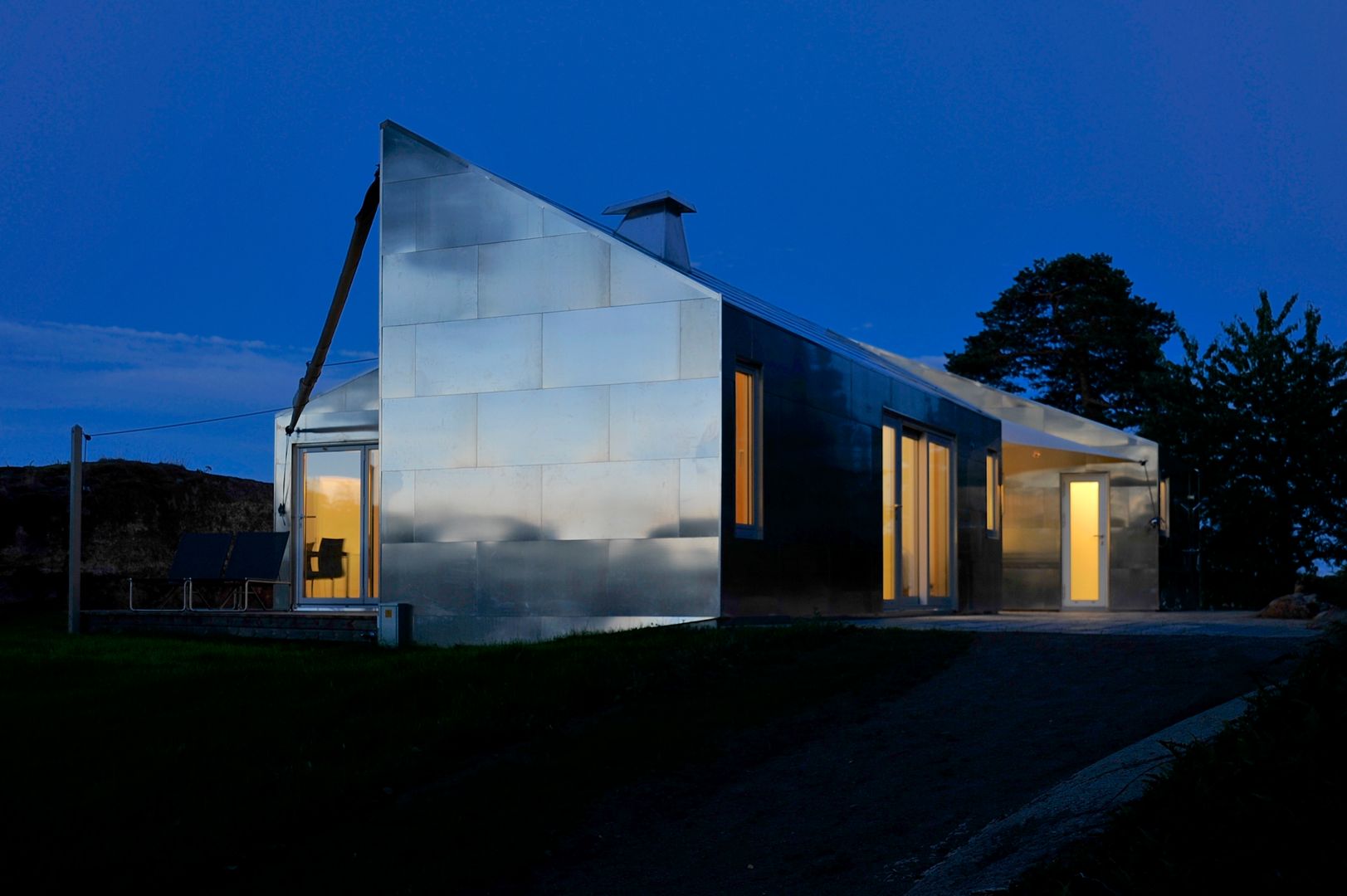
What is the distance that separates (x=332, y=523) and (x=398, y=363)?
403 cm

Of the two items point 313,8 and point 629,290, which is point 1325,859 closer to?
point 629,290

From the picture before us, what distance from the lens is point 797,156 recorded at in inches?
1367

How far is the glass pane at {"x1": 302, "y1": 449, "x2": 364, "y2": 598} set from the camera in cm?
1582

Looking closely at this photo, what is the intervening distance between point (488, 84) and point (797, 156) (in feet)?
27.7

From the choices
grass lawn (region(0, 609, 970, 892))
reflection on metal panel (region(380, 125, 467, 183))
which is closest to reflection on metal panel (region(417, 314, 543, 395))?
reflection on metal panel (region(380, 125, 467, 183))

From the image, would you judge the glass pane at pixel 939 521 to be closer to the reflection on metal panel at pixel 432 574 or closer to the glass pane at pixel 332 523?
the reflection on metal panel at pixel 432 574

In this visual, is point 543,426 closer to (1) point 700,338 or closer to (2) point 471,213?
(1) point 700,338

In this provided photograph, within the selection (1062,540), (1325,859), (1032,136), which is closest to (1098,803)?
(1325,859)

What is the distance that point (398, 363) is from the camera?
41.5 feet

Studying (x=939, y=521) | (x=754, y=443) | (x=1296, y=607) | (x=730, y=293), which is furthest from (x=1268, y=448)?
(x=754, y=443)

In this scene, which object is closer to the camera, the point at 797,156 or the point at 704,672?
the point at 704,672

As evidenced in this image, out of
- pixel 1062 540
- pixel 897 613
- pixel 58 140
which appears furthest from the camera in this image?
pixel 58 140

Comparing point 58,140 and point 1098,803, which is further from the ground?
point 58,140

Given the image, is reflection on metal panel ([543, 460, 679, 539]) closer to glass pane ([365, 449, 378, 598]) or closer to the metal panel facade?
the metal panel facade
